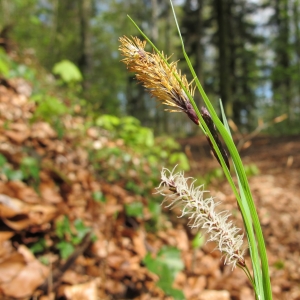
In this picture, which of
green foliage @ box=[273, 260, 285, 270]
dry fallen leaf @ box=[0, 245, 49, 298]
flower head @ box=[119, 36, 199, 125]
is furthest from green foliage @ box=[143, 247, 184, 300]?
flower head @ box=[119, 36, 199, 125]

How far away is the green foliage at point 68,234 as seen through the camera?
1492 millimetres

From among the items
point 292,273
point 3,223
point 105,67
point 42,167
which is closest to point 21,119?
point 42,167

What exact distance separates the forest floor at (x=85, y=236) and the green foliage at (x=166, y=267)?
0.13 meters

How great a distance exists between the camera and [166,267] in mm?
1465

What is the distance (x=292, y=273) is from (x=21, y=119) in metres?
2.57

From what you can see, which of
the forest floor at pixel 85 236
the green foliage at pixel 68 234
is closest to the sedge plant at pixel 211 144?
the forest floor at pixel 85 236

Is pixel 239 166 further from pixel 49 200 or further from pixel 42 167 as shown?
pixel 42 167

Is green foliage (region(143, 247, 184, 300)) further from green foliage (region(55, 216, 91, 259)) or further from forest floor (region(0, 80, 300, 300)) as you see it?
green foliage (region(55, 216, 91, 259))

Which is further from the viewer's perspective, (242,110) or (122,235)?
(242,110)

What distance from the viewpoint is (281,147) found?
5.66m

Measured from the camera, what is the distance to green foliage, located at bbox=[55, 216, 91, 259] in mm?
1492

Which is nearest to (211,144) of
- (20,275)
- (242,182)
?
(242,182)

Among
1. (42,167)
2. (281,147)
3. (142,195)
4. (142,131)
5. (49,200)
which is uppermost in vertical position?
(281,147)

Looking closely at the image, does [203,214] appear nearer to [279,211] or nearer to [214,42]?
[279,211]
